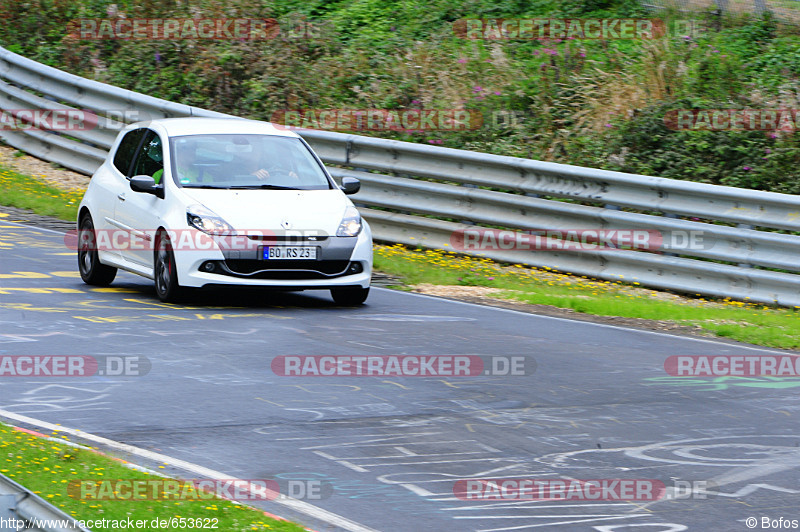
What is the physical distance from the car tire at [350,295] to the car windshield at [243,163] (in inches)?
43.6

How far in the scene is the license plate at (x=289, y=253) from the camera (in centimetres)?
1111

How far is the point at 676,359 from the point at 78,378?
461 cm

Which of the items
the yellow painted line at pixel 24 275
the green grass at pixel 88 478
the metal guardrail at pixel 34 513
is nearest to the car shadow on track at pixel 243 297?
the yellow painted line at pixel 24 275

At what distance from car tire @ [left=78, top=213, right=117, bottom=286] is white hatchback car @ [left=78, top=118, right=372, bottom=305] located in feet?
0.04

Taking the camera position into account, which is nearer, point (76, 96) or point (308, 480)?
point (308, 480)

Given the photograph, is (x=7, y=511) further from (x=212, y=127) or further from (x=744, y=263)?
(x=744, y=263)

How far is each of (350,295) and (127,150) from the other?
9.92 ft

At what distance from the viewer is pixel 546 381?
8602mm

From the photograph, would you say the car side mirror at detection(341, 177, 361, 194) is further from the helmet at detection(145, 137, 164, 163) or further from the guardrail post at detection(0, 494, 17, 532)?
the guardrail post at detection(0, 494, 17, 532)

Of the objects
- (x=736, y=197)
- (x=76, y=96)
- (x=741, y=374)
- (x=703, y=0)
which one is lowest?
(x=741, y=374)

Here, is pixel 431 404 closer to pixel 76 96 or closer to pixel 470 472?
pixel 470 472

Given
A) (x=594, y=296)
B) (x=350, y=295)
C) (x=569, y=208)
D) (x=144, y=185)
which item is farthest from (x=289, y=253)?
(x=569, y=208)

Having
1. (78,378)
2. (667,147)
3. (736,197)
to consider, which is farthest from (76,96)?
(78,378)

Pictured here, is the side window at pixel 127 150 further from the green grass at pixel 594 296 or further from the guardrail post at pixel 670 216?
the guardrail post at pixel 670 216
